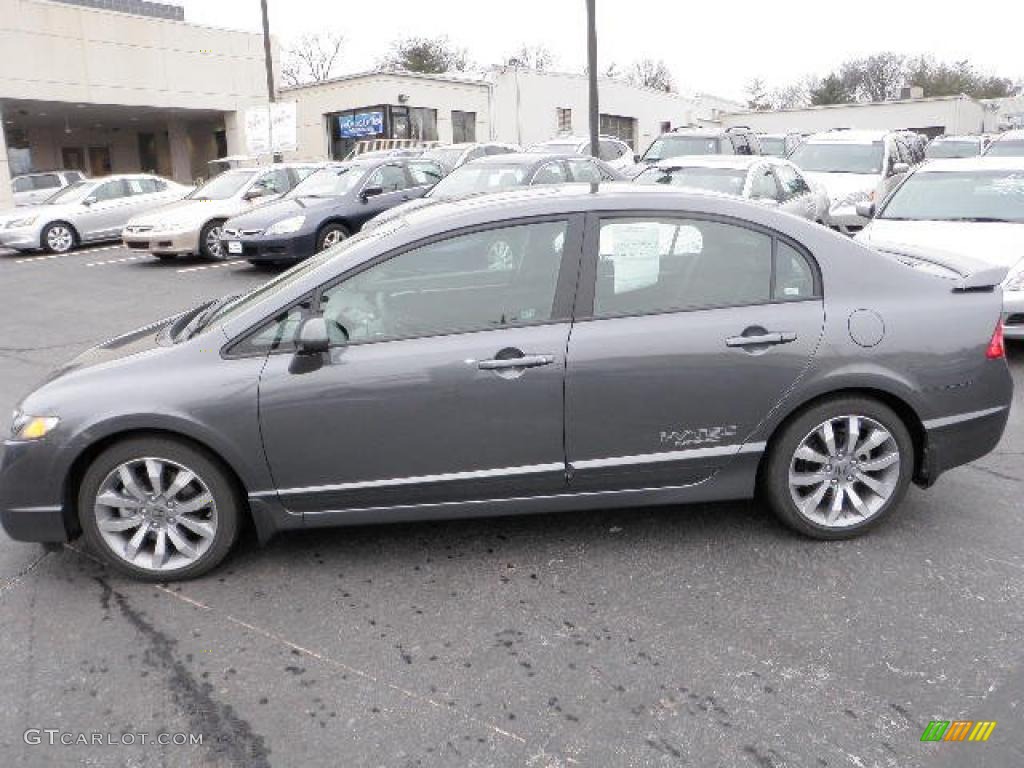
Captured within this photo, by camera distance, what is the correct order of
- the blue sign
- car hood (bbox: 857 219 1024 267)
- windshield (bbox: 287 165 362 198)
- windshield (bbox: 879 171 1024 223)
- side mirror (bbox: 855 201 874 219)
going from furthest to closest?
the blue sign → windshield (bbox: 287 165 362 198) → side mirror (bbox: 855 201 874 219) → windshield (bbox: 879 171 1024 223) → car hood (bbox: 857 219 1024 267)

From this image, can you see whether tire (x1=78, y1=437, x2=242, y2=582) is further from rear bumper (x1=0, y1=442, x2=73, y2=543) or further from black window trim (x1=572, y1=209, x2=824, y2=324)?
black window trim (x1=572, y1=209, x2=824, y2=324)

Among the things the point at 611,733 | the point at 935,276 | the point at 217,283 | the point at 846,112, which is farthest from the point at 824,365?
the point at 846,112

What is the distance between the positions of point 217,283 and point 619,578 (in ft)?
32.6

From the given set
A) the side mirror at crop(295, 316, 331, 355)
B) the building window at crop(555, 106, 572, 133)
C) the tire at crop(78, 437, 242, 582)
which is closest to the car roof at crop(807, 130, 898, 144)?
the side mirror at crop(295, 316, 331, 355)

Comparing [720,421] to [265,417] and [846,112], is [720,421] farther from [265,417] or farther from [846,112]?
[846,112]

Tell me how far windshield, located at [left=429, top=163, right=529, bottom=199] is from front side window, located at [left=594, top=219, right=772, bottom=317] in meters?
7.61

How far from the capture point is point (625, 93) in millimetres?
45531

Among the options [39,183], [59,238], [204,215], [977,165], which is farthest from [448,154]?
[39,183]

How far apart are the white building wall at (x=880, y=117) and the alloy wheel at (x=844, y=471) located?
180 ft

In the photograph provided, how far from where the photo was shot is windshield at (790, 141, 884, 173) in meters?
14.2

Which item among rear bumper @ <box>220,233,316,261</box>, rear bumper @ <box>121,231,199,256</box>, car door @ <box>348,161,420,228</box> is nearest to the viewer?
rear bumper @ <box>220,233,316,261</box>

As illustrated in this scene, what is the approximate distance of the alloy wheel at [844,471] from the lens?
380cm

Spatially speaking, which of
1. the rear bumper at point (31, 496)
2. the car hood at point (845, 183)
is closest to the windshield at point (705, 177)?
the car hood at point (845, 183)

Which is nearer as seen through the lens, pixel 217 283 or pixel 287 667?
pixel 287 667
